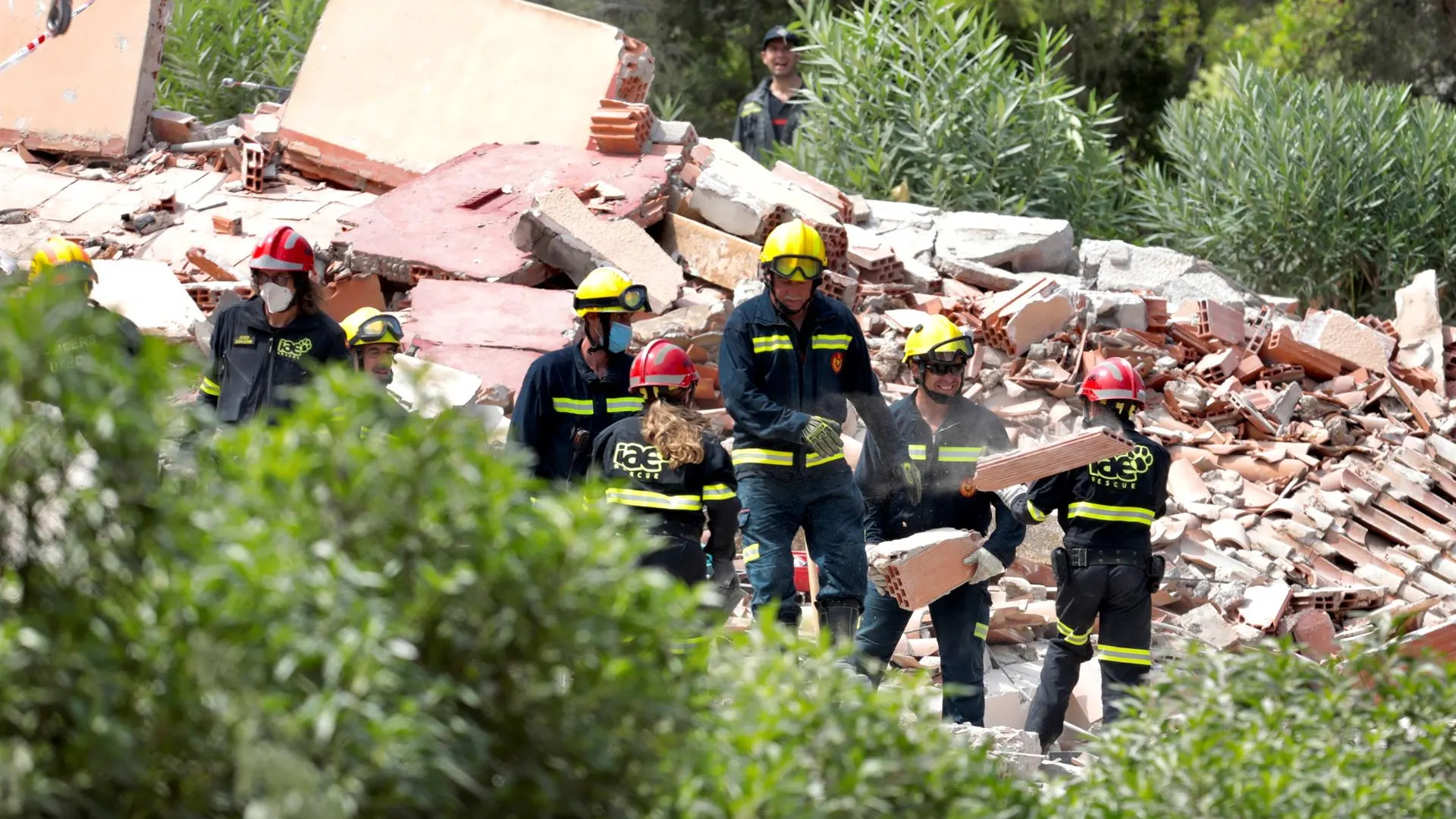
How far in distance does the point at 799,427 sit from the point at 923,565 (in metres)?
0.76

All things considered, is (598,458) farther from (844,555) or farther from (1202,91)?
(1202,91)

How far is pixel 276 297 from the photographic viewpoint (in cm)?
675

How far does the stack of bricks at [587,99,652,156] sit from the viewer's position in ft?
38.0

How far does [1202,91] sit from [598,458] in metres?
15.3

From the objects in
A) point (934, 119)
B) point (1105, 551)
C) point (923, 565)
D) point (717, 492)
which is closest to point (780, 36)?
point (934, 119)

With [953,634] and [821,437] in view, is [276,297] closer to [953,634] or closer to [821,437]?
[821,437]

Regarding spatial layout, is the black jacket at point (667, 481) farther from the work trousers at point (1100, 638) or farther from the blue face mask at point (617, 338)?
the work trousers at point (1100, 638)

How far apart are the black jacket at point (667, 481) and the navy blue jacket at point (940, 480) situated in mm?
915

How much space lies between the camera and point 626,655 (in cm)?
321

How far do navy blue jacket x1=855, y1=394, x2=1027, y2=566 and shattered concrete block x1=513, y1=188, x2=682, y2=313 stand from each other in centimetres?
330

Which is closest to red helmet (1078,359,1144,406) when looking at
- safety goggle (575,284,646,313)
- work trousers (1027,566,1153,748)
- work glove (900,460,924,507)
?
work trousers (1027,566,1153,748)

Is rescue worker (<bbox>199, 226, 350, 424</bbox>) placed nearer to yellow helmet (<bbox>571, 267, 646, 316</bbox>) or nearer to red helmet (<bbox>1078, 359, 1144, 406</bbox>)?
yellow helmet (<bbox>571, 267, 646, 316</bbox>)

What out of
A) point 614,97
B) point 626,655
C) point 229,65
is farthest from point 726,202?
point 626,655

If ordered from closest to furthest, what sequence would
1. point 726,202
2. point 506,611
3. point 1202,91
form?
point 506,611 → point 726,202 → point 1202,91
